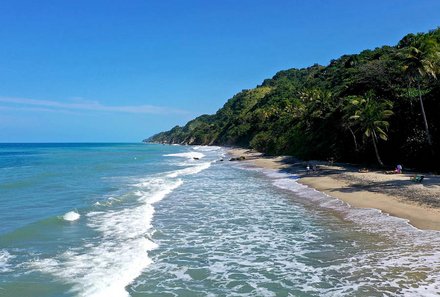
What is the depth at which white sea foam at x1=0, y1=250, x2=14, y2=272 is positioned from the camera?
1221 cm

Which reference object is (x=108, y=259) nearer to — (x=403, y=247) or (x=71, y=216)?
(x=71, y=216)

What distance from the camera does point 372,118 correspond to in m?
35.6

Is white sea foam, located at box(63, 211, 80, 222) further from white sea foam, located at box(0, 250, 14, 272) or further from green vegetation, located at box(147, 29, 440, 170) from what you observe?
green vegetation, located at box(147, 29, 440, 170)

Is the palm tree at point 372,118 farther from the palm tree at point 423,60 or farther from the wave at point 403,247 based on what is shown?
the wave at point 403,247

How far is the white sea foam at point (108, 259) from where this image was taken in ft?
35.2

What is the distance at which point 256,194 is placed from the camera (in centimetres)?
2692

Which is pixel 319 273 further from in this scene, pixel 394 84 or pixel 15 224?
pixel 394 84

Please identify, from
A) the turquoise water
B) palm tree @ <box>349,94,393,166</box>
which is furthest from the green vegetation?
the turquoise water

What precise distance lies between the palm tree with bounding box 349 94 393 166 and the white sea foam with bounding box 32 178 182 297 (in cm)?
2436

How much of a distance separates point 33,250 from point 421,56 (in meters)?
30.8

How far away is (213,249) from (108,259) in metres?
3.76

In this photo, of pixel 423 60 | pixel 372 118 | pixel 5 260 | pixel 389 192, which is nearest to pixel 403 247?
pixel 389 192

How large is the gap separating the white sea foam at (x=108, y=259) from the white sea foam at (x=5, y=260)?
808 mm

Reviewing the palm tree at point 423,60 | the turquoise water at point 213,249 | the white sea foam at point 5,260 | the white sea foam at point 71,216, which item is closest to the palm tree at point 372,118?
the palm tree at point 423,60
